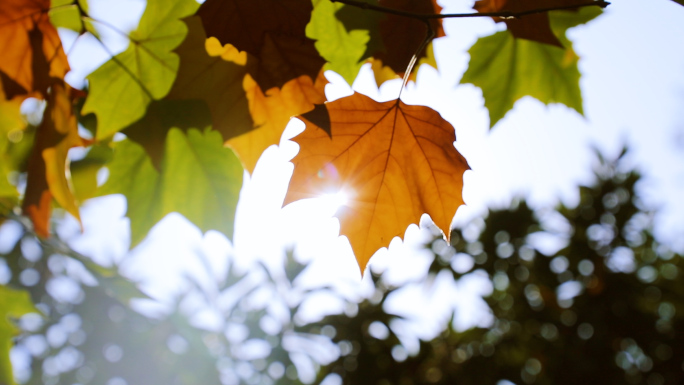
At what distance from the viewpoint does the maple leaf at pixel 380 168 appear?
2.70 feet

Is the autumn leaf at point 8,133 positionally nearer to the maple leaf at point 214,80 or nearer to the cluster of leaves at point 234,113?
the cluster of leaves at point 234,113

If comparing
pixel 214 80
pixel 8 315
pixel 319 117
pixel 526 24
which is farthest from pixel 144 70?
pixel 8 315

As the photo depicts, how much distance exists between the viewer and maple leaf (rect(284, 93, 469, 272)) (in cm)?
82

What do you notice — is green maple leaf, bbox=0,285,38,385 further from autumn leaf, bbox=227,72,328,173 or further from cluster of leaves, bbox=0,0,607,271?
autumn leaf, bbox=227,72,328,173

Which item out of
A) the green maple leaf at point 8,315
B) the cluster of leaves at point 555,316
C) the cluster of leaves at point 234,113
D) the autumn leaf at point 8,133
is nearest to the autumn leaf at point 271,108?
the cluster of leaves at point 234,113

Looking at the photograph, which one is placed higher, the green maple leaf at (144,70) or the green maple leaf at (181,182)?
the green maple leaf at (144,70)

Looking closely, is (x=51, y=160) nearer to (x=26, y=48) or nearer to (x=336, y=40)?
(x=26, y=48)

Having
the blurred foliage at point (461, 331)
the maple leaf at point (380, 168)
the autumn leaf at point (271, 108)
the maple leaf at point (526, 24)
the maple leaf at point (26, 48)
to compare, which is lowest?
the blurred foliage at point (461, 331)

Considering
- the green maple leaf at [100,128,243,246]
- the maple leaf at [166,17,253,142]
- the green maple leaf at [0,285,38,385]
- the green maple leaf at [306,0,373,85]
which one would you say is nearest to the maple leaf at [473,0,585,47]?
the green maple leaf at [306,0,373,85]

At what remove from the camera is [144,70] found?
86 centimetres

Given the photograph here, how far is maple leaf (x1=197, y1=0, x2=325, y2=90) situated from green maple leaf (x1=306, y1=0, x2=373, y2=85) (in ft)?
0.45

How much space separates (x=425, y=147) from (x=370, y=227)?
0.67 ft

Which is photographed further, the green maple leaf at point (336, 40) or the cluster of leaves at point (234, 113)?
the green maple leaf at point (336, 40)

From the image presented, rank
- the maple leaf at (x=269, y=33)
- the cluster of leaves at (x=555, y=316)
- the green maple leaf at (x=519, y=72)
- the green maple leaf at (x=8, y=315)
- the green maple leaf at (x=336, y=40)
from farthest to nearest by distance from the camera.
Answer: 1. the cluster of leaves at (x=555, y=316)
2. the green maple leaf at (x=8, y=315)
3. the green maple leaf at (x=519, y=72)
4. the green maple leaf at (x=336, y=40)
5. the maple leaf at (x=269, y=33)
